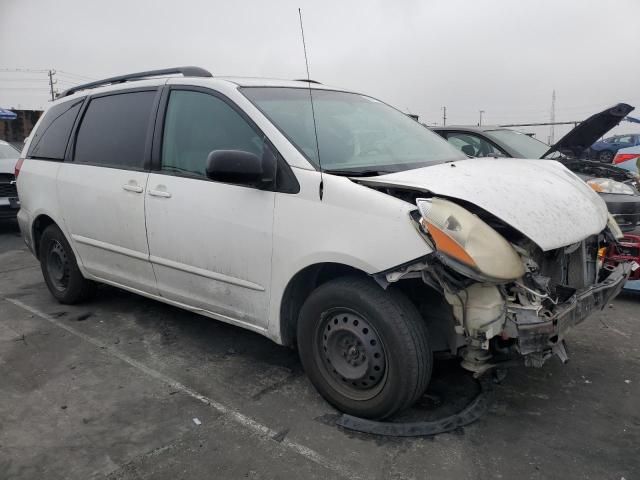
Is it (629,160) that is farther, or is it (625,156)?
(625,156)

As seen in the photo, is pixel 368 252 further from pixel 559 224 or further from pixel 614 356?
pixel 614 356

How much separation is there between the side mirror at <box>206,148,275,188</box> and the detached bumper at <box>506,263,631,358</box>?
4.82 ft

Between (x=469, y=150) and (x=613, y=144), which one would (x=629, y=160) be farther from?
(x=613, y=144)

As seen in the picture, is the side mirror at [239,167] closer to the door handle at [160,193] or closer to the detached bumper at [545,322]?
the door handle at [160,193]

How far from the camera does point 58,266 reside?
16.1ft

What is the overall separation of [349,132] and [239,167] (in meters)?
0.89

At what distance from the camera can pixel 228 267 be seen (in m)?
3.32

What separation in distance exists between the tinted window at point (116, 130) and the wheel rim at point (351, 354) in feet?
6.26

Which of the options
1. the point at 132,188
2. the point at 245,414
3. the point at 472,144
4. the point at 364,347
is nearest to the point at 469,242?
the point at 364,347

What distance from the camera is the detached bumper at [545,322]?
8.14ft

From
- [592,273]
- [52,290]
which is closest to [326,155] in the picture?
[592,273]

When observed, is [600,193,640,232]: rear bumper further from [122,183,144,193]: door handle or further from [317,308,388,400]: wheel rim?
[122,183,144,193]: door handle

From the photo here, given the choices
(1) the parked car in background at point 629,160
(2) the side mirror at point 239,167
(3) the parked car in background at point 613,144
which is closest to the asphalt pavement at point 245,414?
(2) the side mirror at point 239,167

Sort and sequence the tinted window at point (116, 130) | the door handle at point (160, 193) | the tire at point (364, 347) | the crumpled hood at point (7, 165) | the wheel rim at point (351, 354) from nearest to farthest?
the tire at point (364, 347)
the wheel rim at point (351, 354)
the door handle at point (160, 193)
the tinted window at point (116, 130)
the crumpled hood at point (7, 165)
